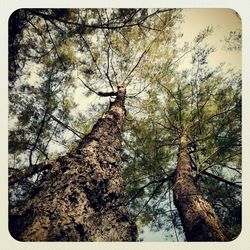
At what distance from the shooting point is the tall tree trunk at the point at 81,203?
1641 mm

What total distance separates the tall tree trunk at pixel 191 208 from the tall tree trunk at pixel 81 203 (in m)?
0.28

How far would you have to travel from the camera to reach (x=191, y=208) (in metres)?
1.88

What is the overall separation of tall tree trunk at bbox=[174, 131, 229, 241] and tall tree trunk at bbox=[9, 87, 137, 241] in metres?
0.28

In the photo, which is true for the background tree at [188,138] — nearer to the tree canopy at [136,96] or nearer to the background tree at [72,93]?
the tree canopy at [136,96]

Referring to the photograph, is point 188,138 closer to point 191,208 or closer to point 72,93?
point 191,208

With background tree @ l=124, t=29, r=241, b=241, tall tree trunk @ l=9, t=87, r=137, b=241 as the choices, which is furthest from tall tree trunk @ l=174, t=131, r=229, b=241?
tall tree trunk @ l=9, t=87, r=137, b=241

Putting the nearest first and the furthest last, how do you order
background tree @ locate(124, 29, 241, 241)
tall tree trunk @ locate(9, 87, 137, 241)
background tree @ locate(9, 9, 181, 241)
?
tall tree trunk @ locate(9, 87, 137, 241) → background tree @ locate(9, 9, 181, 241) → background tree @ locate(124, 29, 241, 241)

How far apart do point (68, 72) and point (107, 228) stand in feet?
2.91

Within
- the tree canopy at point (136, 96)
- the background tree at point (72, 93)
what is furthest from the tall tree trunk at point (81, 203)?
the tree canopy at point (136, 96)

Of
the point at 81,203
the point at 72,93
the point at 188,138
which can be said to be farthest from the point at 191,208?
the point at 72,93

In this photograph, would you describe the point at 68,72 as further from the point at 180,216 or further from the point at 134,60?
the point at 180,216

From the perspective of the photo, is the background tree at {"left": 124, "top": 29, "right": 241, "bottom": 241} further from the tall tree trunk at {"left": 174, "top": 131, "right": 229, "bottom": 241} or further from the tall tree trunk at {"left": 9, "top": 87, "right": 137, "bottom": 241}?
the tall tree trunk at {"left": 9, "top": 87, "right": 137, "bottom": 241}

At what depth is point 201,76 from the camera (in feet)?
6.56

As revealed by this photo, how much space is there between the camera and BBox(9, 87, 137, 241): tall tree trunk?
5.38 feet
